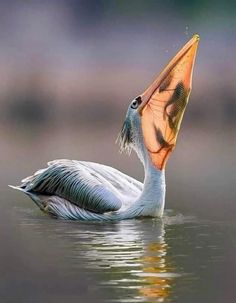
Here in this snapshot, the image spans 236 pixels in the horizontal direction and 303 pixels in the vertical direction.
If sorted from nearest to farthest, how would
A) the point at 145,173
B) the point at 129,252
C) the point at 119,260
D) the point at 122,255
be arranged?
the point at 119,260
the point at 122,255
the point at 129,252
the point at 145,173

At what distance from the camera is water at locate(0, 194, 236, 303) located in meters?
9.15

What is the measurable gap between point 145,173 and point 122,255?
6.75ft

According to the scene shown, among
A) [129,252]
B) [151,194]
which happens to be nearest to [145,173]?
[151,194]

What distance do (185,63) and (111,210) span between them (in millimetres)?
1285

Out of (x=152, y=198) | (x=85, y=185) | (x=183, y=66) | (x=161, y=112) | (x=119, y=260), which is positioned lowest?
(x=119, y=260)

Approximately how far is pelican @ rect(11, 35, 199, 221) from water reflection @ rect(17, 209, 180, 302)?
15 cm

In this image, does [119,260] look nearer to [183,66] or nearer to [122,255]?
[122,255]

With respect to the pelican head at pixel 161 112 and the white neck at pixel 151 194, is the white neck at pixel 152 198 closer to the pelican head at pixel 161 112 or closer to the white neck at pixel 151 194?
the white neck at pixel 151 194

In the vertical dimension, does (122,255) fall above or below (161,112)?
below

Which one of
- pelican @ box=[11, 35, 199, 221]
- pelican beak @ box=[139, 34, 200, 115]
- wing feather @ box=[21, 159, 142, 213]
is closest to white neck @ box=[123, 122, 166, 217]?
pelican @ box=[11, 35, 199, 221]

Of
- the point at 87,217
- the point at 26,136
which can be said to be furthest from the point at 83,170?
the point at 26,136

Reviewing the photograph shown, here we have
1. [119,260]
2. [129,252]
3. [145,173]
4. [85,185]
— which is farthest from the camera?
[145,173]

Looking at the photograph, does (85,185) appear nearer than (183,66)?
Yes

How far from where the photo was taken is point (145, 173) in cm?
1248
